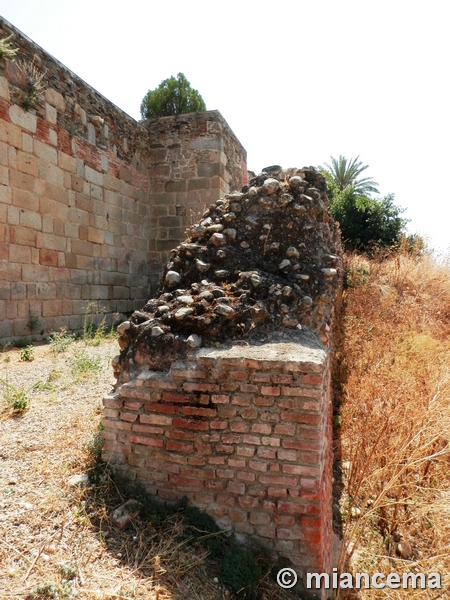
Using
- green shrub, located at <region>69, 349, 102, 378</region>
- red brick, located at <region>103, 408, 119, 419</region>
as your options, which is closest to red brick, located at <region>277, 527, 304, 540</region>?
red brick, located at <region>103, 408, 119, 419</region>

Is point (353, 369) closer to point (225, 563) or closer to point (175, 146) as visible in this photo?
point (225, 563)

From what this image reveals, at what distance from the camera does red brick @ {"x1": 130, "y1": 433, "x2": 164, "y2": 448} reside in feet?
7.71

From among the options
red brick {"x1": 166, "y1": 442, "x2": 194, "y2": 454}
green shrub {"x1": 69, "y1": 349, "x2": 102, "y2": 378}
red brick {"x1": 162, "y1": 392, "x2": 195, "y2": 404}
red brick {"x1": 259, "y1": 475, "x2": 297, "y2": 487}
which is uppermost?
red brick {"x1": 162, "y1": 392, "x2": 195, "y2": 404}

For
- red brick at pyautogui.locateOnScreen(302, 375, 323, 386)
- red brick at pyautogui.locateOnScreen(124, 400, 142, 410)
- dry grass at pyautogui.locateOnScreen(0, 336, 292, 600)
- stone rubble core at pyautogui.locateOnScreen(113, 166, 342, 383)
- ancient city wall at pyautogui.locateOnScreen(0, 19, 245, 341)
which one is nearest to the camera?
dry grass at pyautogui.locateOnScreen(0, 336, 292, 600)

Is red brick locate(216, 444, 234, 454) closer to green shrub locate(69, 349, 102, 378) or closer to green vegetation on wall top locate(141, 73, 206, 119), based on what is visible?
green shrub locate(69, 349, 102, 378)

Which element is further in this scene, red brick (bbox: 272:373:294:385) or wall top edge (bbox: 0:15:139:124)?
wall top edge (bbox: 0:15:139:124)

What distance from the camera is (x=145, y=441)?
7.81ft

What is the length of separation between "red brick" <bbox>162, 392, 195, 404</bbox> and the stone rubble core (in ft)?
0.62

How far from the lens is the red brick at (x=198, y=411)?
2.26 meters

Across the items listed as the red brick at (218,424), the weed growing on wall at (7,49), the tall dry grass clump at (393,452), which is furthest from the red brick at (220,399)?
the weed growing on wall at (7,49)

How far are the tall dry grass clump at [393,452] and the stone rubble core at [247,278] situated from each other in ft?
3.36

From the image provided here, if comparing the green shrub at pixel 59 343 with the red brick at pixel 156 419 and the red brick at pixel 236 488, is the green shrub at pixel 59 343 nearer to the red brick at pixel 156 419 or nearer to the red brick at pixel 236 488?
the red brick at pixel 156 419

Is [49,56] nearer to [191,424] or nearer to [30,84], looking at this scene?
[30,84]

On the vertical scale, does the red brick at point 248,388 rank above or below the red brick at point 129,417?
above
